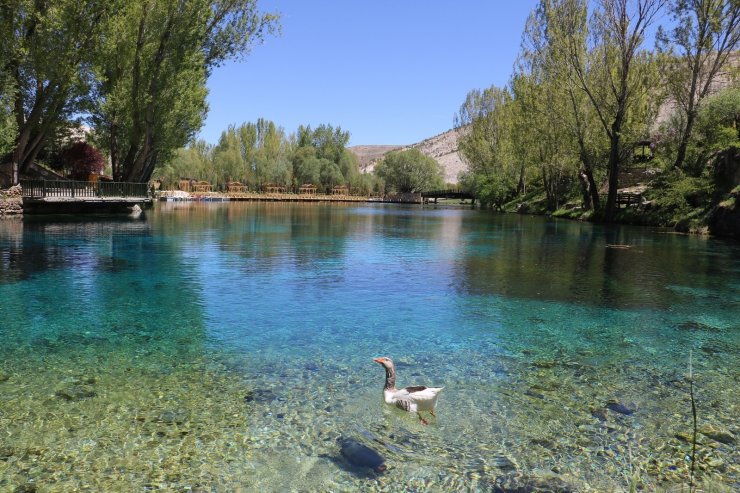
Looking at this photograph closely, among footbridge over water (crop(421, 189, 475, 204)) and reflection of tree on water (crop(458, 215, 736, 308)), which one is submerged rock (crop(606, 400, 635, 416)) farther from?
footbridge over water (crop(421, 189, 475, 204))

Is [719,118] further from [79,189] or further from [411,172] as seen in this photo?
[411,172]

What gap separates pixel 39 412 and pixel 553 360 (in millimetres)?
7421

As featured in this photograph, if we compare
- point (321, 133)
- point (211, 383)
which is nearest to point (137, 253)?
point (211, 383)

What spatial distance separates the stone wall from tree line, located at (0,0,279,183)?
122cm

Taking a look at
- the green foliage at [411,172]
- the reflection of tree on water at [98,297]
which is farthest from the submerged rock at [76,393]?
the green foliage at [411,172]

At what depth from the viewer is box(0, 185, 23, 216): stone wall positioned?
34.6 meters

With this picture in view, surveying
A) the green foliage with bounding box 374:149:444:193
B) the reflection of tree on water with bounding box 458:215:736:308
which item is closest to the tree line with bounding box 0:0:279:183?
the reflection of tree on water with bounding box 458:215:736:308

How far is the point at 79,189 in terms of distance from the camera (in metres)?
40.5

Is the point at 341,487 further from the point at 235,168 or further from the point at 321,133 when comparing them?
the point at 321,133

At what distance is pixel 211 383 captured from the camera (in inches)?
293

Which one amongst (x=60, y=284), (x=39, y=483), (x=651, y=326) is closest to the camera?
(x=39, y=483)

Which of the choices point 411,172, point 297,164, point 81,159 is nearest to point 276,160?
point 297,164

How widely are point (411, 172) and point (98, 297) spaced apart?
11784 cm

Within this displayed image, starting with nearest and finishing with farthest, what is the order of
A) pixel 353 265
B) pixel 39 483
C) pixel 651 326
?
pixel 39 483, pixel 651 326, pixel 353 265
